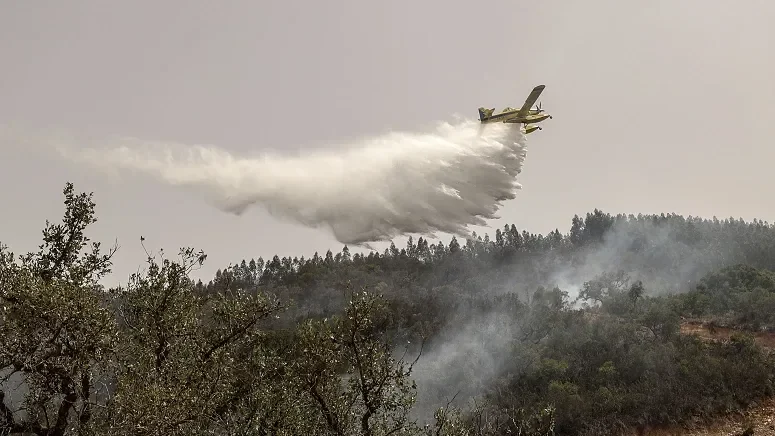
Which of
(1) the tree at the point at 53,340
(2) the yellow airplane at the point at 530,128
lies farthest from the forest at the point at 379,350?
(2) the yellow airplane at the point at 530,128

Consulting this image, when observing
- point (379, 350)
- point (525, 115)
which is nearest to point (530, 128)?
point (525, 115)

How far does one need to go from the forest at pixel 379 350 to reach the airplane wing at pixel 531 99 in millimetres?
13422

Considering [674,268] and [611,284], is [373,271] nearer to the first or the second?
[611,284]

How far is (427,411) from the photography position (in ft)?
165

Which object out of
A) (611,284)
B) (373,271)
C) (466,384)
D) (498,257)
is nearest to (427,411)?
(466,384)

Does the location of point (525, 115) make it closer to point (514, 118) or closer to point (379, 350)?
point (514, 118)

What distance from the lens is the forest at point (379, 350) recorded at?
528 inches

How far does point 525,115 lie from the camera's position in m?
42.3

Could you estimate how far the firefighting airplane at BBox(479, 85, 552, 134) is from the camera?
136 ft

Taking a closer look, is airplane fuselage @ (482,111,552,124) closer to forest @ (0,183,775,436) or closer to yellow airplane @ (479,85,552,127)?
yellow airplane @ (479,85,552,127)

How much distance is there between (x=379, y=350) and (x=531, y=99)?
104 feet

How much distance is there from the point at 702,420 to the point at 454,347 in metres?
30.7

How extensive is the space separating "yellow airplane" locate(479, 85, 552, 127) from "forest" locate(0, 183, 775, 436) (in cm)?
1219

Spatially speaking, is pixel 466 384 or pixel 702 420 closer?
pixel 702 420
